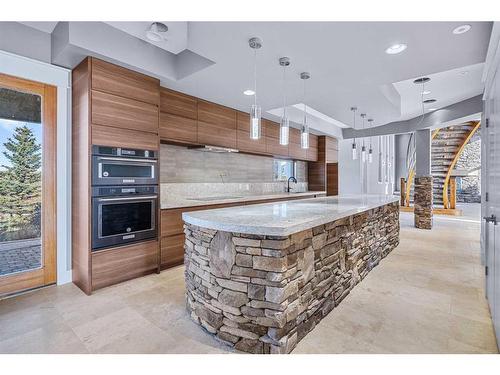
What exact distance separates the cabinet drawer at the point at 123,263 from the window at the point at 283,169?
144 inches

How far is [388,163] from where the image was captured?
12180 mm

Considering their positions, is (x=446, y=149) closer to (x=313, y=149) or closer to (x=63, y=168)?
(x=313, y=149)

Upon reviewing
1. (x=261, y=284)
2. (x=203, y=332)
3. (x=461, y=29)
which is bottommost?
(x=203, y=332)

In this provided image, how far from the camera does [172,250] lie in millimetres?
3471

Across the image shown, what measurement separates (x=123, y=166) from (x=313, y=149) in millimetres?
4981

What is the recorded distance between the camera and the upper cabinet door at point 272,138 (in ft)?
17.7

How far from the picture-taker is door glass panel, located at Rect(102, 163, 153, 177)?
283 cm

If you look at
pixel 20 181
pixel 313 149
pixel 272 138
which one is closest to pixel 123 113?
pixel 20 181

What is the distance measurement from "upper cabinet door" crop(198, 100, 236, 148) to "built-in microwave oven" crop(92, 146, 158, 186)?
1.04 meters

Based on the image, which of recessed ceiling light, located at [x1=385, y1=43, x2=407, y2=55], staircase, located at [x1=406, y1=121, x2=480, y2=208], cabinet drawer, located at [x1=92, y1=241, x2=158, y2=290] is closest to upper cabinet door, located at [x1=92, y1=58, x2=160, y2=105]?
cabinet drawer, located at [x1=92, y1=241, x2=158, y2=290]

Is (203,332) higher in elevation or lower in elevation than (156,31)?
lower

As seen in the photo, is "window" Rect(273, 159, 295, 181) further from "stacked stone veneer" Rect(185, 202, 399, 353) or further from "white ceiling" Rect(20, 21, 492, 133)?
"stacked stone veneer" Rect(185, 202, 399, 353)

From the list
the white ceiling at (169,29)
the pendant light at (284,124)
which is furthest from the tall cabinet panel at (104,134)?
the pendant light at (284,124)
